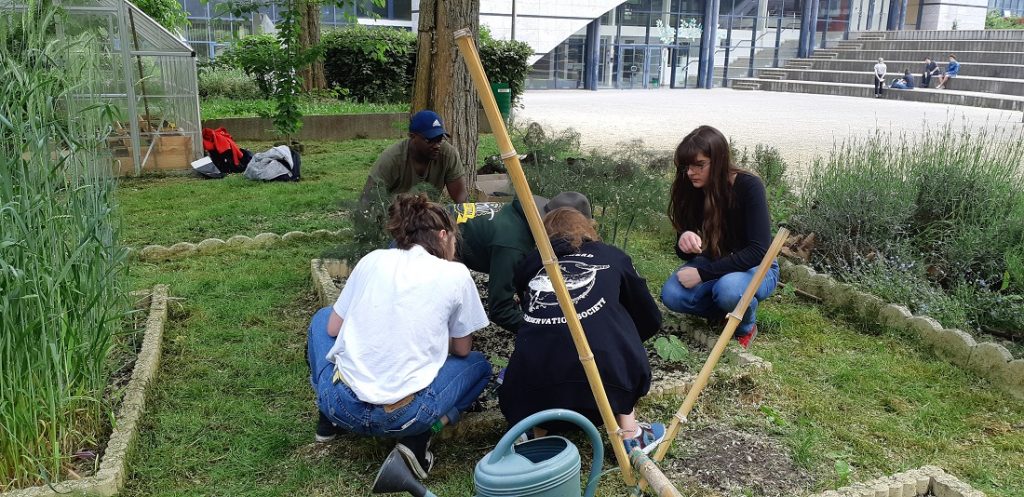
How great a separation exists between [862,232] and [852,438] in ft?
8.40

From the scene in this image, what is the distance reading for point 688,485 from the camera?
2.82 metres

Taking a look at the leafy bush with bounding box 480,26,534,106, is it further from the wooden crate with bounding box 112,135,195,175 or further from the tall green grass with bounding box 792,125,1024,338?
the tall green grass with bounding box 792,125,1024,338

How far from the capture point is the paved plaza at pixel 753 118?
1367 cm

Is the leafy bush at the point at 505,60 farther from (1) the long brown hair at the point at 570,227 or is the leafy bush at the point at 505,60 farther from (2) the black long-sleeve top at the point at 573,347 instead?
(2) the black long-sleeve top at the point at 573,347

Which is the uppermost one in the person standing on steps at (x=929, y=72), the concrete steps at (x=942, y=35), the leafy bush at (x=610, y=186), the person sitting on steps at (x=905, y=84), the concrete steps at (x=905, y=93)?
the concrete steps at (x=942, y=35)

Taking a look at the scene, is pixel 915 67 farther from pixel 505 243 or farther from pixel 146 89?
pixel 505 243

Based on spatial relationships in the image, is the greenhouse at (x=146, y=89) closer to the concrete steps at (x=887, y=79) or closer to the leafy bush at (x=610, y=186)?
the leafy bush at (x=610, y=186)

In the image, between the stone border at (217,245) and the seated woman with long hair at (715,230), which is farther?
the stone border at (217,245)

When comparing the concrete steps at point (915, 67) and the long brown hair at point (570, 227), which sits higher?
the concrete steps at point (915, 67)

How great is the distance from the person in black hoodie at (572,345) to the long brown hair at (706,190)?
995 millimetres

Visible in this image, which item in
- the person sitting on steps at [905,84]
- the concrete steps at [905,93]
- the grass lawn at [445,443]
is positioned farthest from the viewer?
Result: the person sitting on steps at [905,84]

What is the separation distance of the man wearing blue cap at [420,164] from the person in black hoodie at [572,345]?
1.94 metres

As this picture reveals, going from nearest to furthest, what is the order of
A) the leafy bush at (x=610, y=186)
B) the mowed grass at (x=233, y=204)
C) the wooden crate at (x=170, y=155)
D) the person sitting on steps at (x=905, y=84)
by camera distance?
the leafy bush at (x=610, y=186) → the mowed grass at (x=233, y=204) → the wooden crate at (x=170, y=155) → the person sitting on steps at (x=905, y=84)

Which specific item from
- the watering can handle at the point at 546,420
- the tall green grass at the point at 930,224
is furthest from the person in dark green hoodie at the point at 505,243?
the tall green grass at the point at 930,224
